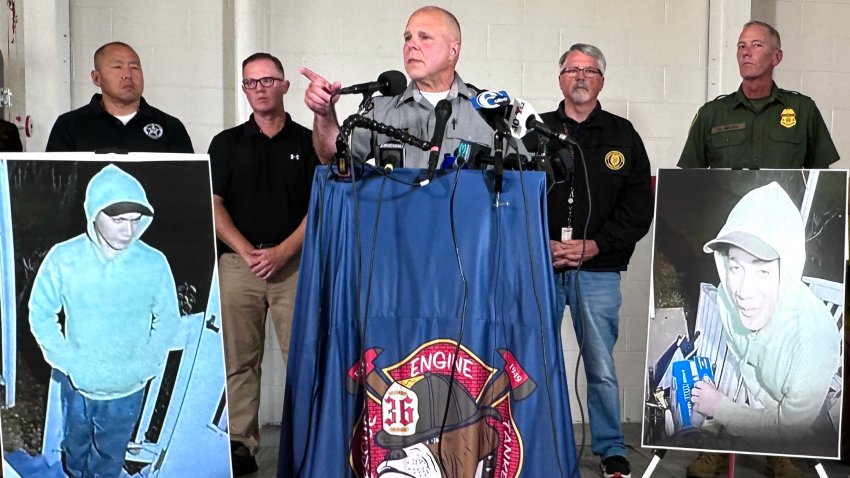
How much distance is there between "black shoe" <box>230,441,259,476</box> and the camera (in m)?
3.85

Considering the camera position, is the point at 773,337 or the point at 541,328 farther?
the point at 773,337

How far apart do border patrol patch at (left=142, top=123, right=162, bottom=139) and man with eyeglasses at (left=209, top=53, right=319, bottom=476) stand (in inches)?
9.7

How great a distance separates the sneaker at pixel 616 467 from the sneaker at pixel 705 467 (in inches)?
11.7

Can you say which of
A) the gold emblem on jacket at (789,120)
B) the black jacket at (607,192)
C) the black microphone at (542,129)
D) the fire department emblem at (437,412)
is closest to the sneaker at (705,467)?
the black jacket at (607,192)

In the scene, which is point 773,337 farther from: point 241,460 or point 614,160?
point 241,460

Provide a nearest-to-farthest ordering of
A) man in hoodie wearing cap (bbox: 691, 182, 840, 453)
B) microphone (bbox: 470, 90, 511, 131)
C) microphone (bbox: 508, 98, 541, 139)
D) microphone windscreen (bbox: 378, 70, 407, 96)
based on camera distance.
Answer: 1. microphone windscreen (bbox: 378, 70, 407, 96)
2. microphone (bbox: 470, 90, 511, 131)
3. microphone (bbox: 508, 98, 541, 139)
4. man in hoodie wearing cap (bbox: 691, 182, 840, 453)

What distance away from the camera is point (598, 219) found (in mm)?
3947

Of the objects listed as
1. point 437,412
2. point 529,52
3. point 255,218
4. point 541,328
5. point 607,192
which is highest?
point 529,52

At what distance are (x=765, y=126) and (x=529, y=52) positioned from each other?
1332 millimetres

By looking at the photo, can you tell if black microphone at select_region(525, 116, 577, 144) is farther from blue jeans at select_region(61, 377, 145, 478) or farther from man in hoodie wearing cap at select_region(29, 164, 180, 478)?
blue jeans at select_region(61, 377, 145, 478)

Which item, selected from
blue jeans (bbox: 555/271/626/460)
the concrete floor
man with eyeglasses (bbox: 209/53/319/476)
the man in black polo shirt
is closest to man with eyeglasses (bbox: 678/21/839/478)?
the concrete floor

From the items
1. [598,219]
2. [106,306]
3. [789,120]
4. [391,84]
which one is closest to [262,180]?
[106,306]

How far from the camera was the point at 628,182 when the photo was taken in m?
4.00

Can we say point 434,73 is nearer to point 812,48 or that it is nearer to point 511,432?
point 511,432
